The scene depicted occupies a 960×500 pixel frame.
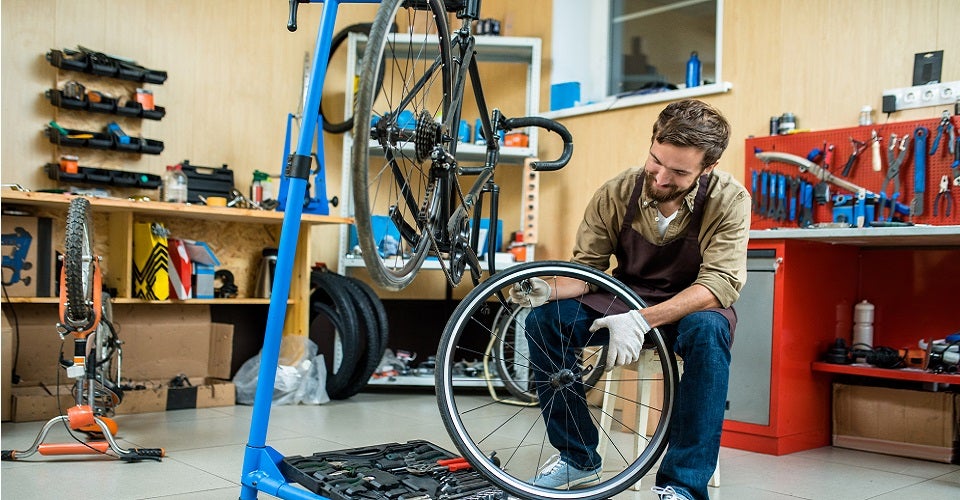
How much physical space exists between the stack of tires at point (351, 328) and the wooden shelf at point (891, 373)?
1.83 metres

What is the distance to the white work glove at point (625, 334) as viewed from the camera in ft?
5.92

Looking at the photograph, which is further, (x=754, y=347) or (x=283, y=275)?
(x=754, y=347)

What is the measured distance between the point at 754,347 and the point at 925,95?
1114 millimetres

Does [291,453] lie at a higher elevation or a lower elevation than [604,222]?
lower

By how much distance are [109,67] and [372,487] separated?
2.54 m

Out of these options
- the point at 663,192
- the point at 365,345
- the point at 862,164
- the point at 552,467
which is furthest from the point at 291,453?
the point at 862,164

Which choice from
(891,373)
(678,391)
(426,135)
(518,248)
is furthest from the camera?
(518,248)

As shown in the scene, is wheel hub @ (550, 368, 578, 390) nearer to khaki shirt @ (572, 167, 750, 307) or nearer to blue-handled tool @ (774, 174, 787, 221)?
khaki shirt @ (572, 167, 750, 307)

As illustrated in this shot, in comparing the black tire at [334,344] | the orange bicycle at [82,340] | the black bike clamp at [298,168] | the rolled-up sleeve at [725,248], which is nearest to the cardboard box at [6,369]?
the orange bicycle at [82,340]

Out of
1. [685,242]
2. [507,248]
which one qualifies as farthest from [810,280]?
[507,248]

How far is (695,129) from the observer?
192cm

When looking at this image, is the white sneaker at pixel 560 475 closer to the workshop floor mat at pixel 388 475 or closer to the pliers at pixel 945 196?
the workshop floor mat at pixel 388 475

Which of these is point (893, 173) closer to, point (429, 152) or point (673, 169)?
point (673, 169)

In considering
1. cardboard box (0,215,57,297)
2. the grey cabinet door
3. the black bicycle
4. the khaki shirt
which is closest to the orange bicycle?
cardboard box (0,215,57,297)
